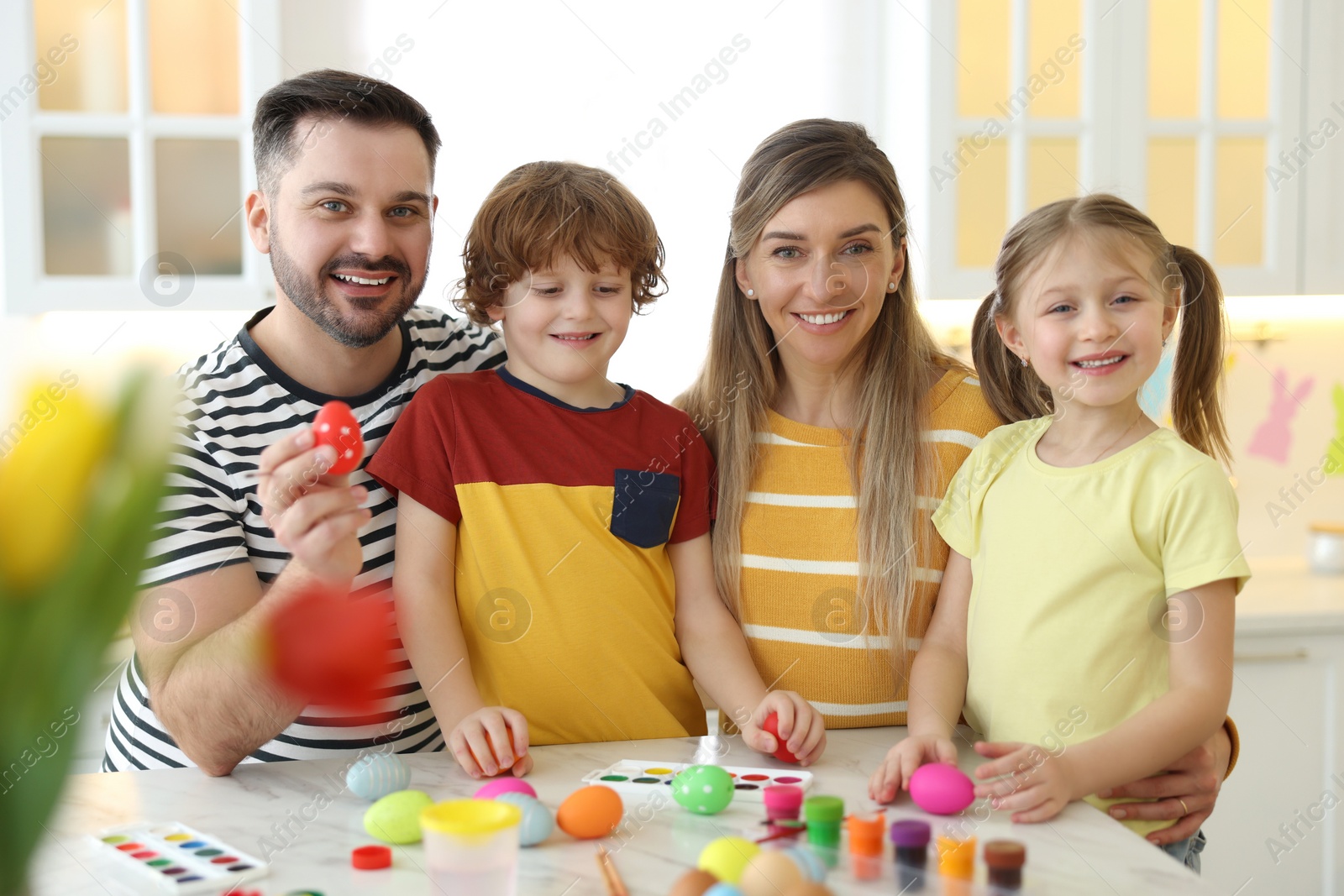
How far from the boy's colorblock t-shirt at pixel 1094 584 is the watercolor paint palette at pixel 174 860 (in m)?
0.81

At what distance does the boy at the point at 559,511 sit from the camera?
1.32 m

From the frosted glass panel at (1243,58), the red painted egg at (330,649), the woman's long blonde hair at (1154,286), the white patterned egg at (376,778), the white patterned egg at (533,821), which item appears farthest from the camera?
the frosted glass panel at (1243,58)

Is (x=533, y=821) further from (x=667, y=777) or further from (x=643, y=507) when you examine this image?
(x=643, y=507)

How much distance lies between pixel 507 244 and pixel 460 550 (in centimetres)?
41

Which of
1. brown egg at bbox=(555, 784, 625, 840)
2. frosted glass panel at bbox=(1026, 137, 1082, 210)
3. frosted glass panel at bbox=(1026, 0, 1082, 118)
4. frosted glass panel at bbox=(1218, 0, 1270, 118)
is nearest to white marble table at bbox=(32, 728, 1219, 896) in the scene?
brown egg at bbox=(555, 784, 625, 840)

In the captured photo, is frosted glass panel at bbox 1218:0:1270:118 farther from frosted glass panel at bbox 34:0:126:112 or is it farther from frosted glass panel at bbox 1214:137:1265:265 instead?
frosted glass panel at bbox 34:0:126:112

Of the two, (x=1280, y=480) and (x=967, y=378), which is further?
(x=1280, y=480)

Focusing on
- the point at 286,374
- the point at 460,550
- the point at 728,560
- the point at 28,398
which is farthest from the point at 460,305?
the point at 28,398

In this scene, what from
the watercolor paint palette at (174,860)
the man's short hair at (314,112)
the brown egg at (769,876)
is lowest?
the watercolor paint palette at (174,860)

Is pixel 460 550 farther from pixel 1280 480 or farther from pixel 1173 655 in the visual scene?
pixel 1280 480

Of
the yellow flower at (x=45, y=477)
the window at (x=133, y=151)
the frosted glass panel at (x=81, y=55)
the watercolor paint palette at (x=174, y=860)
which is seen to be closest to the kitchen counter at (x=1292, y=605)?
the watercolor paint palette at (x=174, y=860)

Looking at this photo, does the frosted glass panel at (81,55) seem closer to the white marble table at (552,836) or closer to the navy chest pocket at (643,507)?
the navy chest pocket at (643,507)

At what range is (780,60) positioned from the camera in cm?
285

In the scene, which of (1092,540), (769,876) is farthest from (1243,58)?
(769,876)
